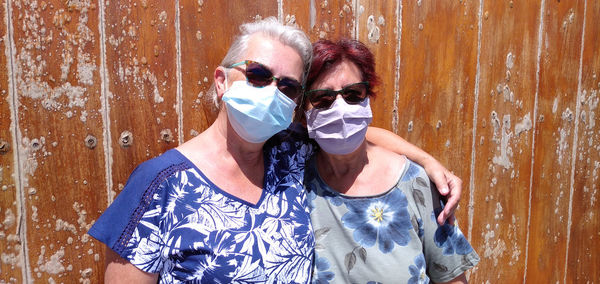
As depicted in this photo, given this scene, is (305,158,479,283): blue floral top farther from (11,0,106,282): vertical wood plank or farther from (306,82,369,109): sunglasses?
(11,0,106,282): vertical wood plank

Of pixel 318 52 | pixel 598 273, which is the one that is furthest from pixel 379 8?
pixel 598 273

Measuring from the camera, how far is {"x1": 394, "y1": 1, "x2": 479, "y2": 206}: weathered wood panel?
6.39 ft

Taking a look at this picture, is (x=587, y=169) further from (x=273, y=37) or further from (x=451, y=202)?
(x=273, y=37)

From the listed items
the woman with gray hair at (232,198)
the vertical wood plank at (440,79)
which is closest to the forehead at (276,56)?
the woman with gray hair at (232,198)

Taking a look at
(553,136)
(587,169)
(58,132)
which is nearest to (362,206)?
(58,132)

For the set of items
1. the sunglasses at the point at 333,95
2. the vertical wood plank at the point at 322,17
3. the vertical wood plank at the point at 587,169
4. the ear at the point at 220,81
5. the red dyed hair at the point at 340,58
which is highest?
the vertical wood plank at the point at 322,17

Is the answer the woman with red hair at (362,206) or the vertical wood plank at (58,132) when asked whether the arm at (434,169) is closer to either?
the woman with red hair at (362,206)

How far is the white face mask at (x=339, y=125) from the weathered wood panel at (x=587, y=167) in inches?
61.6

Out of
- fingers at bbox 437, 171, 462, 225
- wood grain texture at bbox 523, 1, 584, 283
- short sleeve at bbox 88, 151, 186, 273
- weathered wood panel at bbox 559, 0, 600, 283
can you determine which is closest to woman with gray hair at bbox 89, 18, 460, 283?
short sleeve at bbox 88, 151, 186, 273

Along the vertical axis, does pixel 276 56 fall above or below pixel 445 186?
above

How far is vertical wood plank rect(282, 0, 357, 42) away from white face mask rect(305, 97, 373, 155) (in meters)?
0.38

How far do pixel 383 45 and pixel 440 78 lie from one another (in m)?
0.31

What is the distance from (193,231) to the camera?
1.30 m

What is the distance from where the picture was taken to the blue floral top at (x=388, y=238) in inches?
57.6
